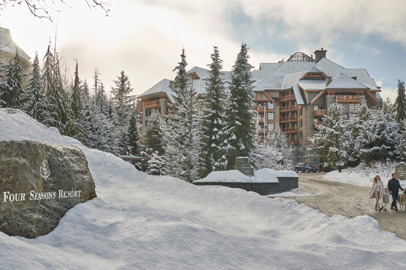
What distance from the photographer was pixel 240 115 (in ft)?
87.6

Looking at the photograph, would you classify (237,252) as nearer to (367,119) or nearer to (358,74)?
(367,119)

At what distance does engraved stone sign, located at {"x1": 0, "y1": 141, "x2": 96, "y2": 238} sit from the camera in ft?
18.4

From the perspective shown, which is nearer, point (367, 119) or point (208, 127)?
point (208, 127)

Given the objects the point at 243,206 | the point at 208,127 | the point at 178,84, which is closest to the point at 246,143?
the point at 208,127

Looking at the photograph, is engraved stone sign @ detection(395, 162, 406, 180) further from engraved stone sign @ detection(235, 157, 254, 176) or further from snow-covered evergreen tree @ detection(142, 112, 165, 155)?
snow-covered evergreen tree @ detection(142, 112, 165, 155)

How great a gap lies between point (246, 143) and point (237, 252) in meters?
21.0

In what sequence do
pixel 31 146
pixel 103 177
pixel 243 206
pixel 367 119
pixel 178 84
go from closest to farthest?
pixel 31 146
pixel 243 206
pixel 103 177
pixel 178 84
pixel 367 119

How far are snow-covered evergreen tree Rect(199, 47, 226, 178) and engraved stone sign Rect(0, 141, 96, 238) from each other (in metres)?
18.1

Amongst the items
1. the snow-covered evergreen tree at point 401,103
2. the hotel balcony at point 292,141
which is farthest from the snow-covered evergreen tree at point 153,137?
the hotel balcony at point 292,141

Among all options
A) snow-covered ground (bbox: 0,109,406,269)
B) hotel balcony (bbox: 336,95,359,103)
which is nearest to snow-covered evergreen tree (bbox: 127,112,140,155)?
snow-covered ground (bbox: 0,109,406,269)

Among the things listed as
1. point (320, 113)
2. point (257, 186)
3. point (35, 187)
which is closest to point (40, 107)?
point (257, 186)

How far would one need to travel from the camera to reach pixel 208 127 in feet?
86.1

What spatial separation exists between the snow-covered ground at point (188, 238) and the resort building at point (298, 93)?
50765 millimetres

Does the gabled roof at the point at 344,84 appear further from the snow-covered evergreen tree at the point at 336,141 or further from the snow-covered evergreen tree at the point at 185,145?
the snow-covered evergreen tree at the point at 185,145
